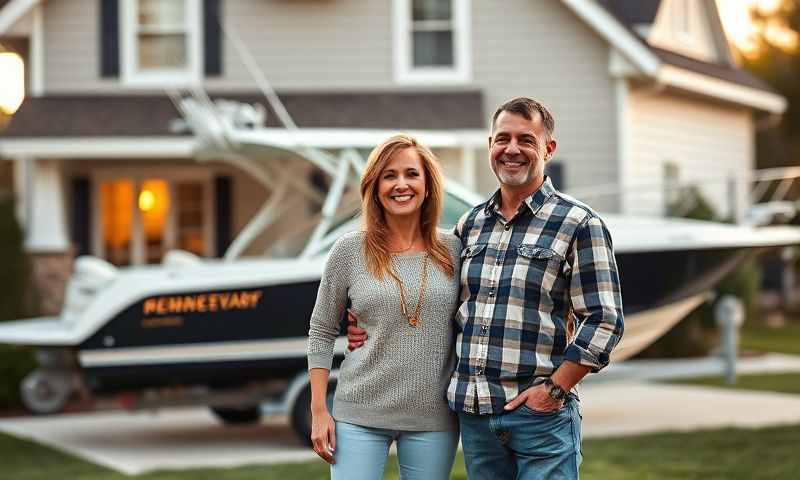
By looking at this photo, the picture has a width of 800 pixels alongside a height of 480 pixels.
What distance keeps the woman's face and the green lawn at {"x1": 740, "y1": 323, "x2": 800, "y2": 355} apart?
14488 mm

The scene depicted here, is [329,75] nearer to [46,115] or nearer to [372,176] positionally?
[46,115]

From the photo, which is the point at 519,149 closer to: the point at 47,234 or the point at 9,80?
the point at 47,234

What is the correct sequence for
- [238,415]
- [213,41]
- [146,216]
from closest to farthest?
1. [238,415]
2. [213,41]
3. [146,216]

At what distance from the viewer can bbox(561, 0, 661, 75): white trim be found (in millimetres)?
16031

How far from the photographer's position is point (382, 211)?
4602 millimetres

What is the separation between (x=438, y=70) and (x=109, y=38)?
4.07 meters

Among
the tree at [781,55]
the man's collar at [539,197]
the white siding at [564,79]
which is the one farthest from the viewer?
the tree at [781,55]

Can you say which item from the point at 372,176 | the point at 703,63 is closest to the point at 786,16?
the point at 703,63

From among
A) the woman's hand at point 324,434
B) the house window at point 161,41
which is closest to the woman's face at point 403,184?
the woman's hand at point 324,434

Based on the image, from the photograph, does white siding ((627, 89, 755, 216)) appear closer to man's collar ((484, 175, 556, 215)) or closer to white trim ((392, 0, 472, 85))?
white trim ((392, 0, 472, 85))

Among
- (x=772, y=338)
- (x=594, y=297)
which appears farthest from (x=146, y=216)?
(x=594, y=297)

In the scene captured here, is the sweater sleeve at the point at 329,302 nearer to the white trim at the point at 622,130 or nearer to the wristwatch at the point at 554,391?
the wristwatch at the point at 554,391

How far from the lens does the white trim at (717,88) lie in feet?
55.1

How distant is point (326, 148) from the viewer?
10.3 metres
